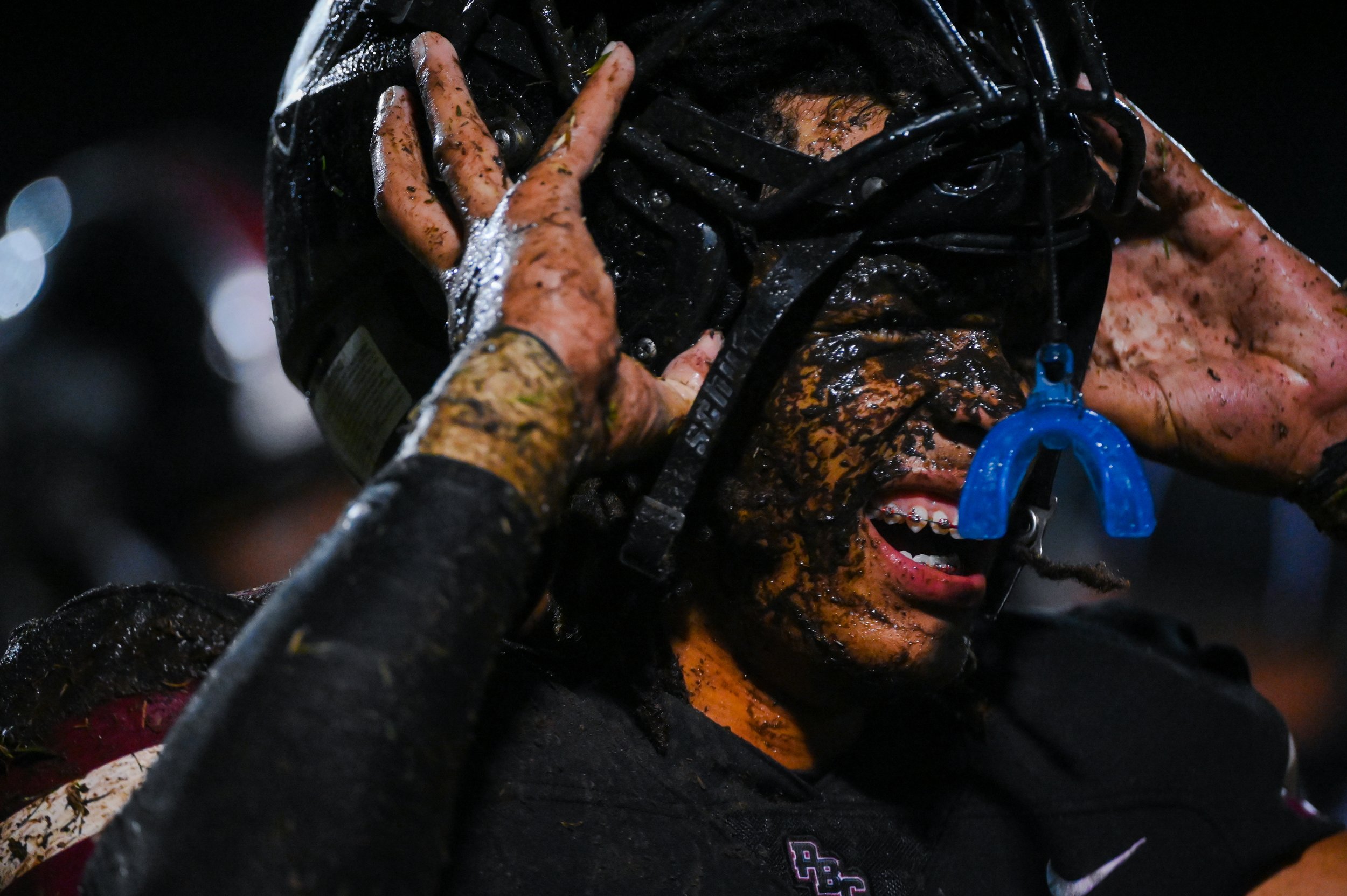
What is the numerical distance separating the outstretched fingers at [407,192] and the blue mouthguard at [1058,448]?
0.76 meters

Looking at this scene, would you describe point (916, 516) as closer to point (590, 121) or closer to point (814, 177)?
point (814, 177)

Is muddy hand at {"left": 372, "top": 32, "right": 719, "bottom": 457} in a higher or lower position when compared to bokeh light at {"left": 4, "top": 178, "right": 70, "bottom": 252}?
lower

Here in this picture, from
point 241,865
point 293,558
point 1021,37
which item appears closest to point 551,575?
point 241,865

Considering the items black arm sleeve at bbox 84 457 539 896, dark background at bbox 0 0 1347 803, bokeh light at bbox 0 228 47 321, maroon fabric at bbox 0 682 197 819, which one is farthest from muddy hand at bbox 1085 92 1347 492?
bokeh light at bbox 0 228 47 321

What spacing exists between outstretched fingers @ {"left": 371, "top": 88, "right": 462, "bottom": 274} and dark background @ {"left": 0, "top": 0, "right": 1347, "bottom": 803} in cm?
348

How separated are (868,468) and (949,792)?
0.72m

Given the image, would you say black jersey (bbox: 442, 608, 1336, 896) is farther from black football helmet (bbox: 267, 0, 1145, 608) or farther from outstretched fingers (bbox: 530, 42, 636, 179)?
outstretched fingers (bbox: 530, 42, 636, 179)

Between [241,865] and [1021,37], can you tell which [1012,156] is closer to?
[1021,37]

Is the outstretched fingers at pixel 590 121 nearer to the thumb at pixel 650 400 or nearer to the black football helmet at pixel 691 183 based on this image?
the black football helmet at pixel 691 183

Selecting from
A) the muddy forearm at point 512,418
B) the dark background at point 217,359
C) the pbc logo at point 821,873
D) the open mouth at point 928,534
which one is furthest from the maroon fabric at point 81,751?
the dark background at point 217,359

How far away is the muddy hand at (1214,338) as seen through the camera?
1.94 metres

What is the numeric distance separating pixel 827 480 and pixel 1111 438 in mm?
419

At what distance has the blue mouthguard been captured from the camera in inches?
49.0

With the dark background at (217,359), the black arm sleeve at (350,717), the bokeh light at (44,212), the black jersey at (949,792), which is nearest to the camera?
the black arm sleeve at (350,717)
